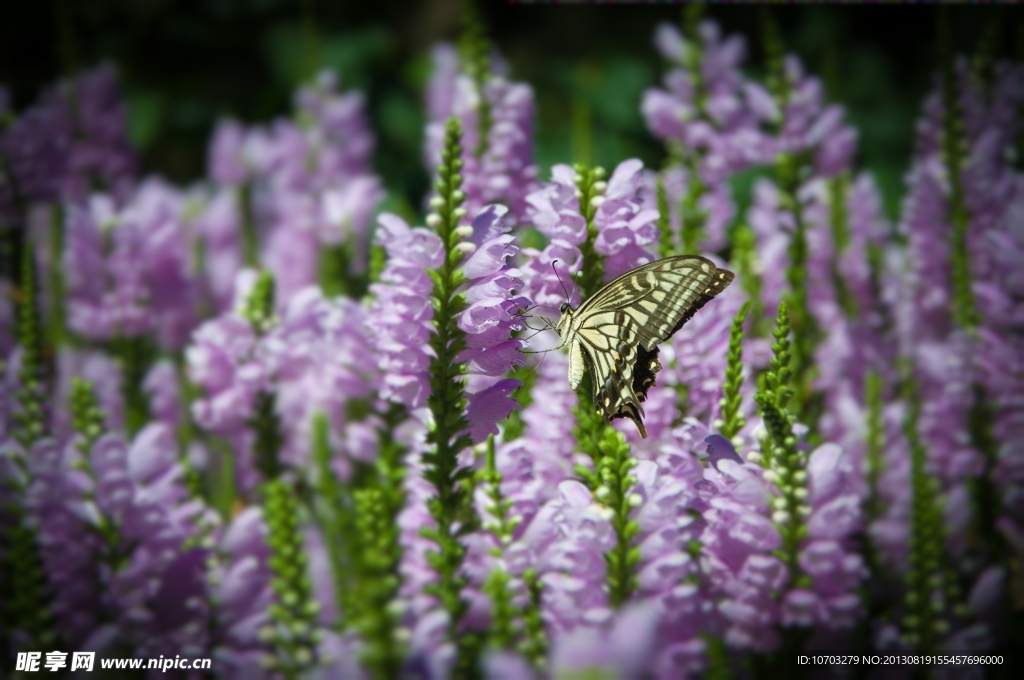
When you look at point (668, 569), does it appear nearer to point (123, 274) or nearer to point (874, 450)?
point (874, 450)

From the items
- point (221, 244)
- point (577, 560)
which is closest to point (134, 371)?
point (221, 244)

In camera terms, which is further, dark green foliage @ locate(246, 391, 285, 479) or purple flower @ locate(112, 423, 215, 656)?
dark green foliage @ locate(246, 391, 285, 479)

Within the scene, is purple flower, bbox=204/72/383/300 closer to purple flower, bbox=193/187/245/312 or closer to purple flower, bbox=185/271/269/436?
purple flower, bbox=193/187/245/312

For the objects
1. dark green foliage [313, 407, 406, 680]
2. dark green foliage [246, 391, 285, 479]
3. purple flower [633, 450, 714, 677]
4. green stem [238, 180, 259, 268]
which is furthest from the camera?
green stem [238, 180, 259, 268]

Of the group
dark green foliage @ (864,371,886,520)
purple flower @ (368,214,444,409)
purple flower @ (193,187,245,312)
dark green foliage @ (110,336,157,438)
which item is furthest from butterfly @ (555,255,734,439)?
purple flower @ (193,187,245,312)

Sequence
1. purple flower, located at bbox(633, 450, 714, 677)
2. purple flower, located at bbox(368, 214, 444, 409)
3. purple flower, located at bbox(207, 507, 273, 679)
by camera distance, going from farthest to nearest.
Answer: purple flower, located at bbox(207, 507, 273, 679) < purple flower, located at bbox(368, 214, 444, 409) < purple flower, located at bbox(633, 450, 714, 677)

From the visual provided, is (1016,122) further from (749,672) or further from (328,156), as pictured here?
(328,156)

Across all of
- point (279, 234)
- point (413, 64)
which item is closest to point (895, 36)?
point (413, 64)
